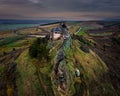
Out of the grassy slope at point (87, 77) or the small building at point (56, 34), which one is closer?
the grassy slope at point (87, 77)

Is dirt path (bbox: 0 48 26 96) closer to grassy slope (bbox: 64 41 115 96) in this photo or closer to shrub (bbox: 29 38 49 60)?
shrub (bbox: 29 38 49 60)

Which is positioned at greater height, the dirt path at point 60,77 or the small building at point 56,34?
the small building at point 56,34

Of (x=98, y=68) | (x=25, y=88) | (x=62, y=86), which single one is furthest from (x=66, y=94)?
(x=98, y=68)

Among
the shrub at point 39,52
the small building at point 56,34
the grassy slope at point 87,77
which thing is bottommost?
the grassy slope at point 87,77

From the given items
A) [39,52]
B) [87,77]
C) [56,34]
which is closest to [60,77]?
[39,52]

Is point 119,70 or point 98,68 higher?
point 98,68

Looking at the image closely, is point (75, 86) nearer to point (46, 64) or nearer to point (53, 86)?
point (53, 86)

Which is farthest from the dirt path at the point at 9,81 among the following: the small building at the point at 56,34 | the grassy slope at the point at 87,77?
the small building at the point at 56,34

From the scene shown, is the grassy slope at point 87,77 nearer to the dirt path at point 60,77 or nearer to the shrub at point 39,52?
the dirt path at point 60,77

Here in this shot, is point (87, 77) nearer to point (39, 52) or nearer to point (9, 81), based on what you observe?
point (39, 52)

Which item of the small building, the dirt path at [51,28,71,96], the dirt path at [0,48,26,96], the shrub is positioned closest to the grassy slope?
the dirt path at [51,28,71,96]

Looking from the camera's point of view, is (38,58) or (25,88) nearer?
(25,88)
